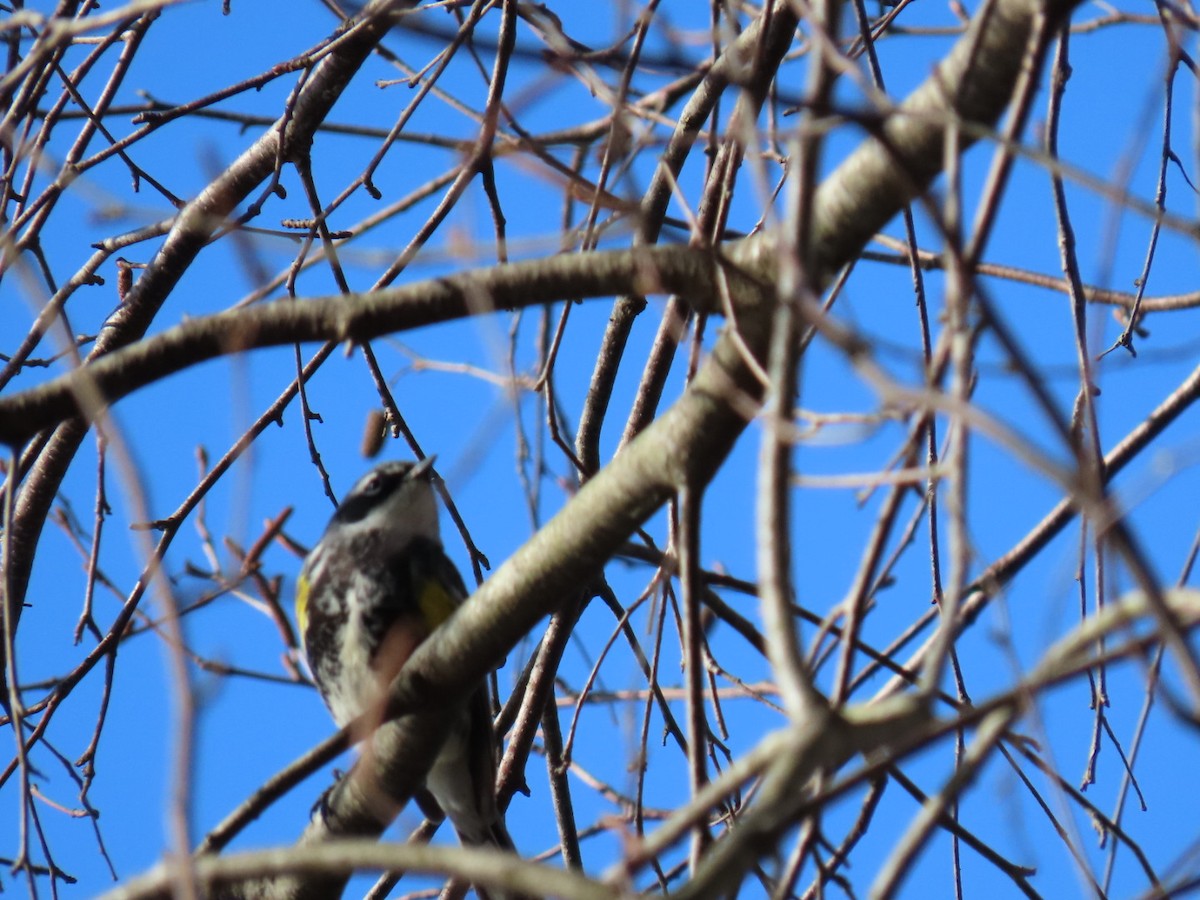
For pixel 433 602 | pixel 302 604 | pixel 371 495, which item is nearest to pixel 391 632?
pixel 433 602

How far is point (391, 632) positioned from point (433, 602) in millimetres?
166

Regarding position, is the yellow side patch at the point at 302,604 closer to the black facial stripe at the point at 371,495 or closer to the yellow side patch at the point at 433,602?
the black facial stripe at the point at 371,495

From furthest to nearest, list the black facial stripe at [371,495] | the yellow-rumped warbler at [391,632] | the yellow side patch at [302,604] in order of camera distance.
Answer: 1. the black facial stripe at [371,495]
2. the yellow side patch at [302,604]
3. the yellow-rumped warbler at [391,632]

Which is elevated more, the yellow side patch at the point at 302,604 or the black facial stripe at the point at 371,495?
the black facial stripe at the point at 371,495

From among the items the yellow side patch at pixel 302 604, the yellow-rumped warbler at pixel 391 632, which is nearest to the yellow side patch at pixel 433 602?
the yellow-rumped warbler at pixel 391 632

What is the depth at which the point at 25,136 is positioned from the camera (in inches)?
138

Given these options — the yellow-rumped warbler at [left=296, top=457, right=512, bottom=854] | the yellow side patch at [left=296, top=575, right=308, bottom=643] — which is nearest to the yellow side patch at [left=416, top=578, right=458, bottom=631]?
the yellow-rumped warbler at [left=296, top=457, right=512, bottom=854]

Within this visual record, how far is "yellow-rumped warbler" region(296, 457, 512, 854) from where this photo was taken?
4.36m

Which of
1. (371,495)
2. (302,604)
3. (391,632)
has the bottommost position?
(391,632)

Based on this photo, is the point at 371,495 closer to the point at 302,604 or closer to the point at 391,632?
the point at 302,604

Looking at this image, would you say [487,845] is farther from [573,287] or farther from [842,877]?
[573,287]

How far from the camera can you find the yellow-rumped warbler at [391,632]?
171 inches

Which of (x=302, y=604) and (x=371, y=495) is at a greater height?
(x=371, y=495)

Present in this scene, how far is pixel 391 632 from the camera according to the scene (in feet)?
14.3
